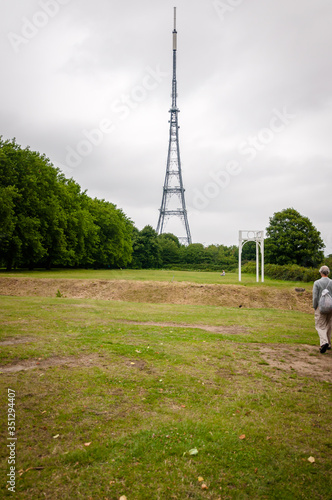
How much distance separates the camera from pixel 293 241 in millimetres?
46312

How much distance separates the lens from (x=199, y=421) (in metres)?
4.31

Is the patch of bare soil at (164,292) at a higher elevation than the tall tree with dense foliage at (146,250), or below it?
below

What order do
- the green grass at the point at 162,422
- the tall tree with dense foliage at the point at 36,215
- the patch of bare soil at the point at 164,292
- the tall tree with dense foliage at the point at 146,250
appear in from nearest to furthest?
1. the green grass at the point at 162,422
2. the patch of bare soil at the point at 164,292
3. the tall tree with dense foliage at the point at 36,215
4. the tall tree with dense foliage at the point at 146,250

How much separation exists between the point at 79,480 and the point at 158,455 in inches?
35.0

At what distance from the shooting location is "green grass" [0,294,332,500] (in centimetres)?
318

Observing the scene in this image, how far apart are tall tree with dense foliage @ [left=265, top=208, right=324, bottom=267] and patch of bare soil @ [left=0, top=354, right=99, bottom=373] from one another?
42.8 meters

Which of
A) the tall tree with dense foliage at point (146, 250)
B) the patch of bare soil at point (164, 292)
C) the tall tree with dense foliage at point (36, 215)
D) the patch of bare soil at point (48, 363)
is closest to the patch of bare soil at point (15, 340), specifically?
the patch of bare soil at point (48, 363)

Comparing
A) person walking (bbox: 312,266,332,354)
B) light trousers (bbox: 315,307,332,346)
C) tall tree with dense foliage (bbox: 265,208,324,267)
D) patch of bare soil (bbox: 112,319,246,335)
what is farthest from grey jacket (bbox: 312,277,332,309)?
tall tree with dense foliage (bbox: 265,208,324,267)

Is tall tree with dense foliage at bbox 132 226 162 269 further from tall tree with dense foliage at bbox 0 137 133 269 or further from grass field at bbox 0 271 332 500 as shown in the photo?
grass field at bbox 0 271 332 500

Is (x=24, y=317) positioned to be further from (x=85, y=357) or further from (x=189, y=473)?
(x=189, y=473)

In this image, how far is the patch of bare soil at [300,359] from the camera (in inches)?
264

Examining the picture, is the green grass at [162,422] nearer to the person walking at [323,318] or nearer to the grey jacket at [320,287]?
the person walking at [323,318]

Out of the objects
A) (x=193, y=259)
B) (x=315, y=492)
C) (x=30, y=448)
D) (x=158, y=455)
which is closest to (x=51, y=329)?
(x=30, y=448)

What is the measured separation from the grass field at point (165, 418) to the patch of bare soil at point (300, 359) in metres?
0.03
